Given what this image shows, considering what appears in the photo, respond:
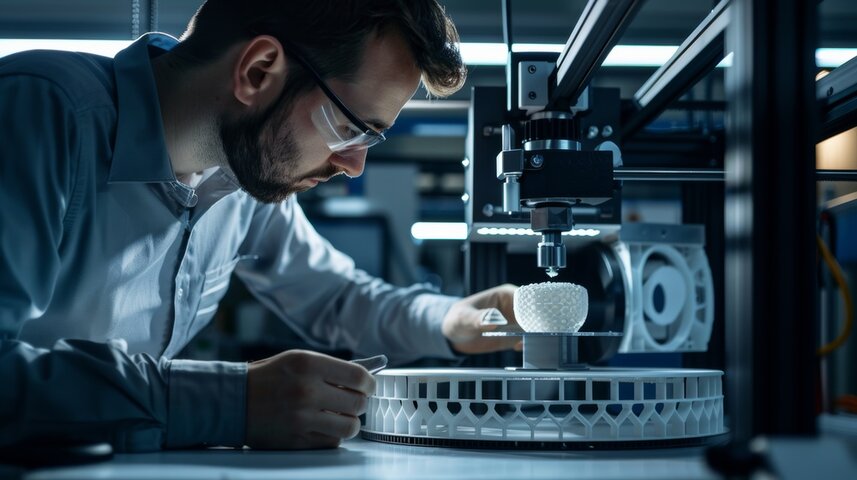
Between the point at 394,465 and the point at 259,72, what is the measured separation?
71 cm

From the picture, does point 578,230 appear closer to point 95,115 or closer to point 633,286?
point 633,286

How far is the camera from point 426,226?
2.50 m

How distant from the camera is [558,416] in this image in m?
0.94

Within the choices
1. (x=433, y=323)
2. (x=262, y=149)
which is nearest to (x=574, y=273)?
(x=433, y=323)

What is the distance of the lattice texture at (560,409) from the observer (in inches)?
34.6

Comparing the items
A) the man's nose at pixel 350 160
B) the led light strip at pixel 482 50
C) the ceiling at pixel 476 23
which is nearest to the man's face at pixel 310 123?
the man's nose at pixel 350 160

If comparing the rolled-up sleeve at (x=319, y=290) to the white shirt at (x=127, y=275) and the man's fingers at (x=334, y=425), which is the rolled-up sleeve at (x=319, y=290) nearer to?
the white shirt at (x=127, y=275)

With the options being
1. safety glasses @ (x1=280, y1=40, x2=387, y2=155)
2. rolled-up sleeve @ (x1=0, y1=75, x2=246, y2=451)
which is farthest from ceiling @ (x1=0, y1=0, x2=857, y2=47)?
rolled-up sleeve @ (x1=0, y1=75, x2=246, y2=451)

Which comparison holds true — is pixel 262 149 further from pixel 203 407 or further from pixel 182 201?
pixel 203 407

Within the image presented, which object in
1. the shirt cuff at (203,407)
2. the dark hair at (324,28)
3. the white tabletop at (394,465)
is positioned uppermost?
the dark hair at (324,28)

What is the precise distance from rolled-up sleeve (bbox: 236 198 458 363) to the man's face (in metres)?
0.44

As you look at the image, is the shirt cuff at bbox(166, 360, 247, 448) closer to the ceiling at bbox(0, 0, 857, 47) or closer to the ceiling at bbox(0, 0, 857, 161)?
the ceiling at bbox(0, 0, 857, 161)

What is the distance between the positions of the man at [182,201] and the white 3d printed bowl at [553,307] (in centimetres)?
27

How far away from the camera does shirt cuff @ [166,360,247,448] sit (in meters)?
0.88
